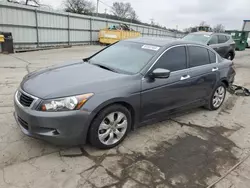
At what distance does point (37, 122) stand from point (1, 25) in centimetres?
1254

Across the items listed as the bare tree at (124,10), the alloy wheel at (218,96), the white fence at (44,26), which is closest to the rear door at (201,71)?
the alloy wheel at (218,96)

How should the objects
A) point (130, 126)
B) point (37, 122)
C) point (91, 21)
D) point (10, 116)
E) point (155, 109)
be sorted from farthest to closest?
1. point (91, 21)
2. point (10, 116)
3. point (155, 109)
4. point (130, 126)
5. point (37, 122)

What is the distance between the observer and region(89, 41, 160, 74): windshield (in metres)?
3.46

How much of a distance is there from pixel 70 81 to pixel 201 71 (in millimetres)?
2600

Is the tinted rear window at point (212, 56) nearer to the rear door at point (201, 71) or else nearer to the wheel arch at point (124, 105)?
the rear door at point (201, 71)

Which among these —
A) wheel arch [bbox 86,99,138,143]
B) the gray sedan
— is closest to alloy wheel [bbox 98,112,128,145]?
the gray sedan

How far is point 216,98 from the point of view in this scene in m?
4.93

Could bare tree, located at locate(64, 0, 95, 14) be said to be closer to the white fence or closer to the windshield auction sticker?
the white fence

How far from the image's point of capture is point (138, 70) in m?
3.34

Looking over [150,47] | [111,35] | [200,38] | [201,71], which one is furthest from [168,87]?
[111,35]

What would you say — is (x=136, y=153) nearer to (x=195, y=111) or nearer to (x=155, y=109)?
(x=155, y=109)

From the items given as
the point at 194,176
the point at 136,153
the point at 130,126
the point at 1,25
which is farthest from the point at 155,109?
the point at 1,25

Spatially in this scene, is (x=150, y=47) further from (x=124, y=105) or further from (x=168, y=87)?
(x=124, y=105)

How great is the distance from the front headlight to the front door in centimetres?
101
